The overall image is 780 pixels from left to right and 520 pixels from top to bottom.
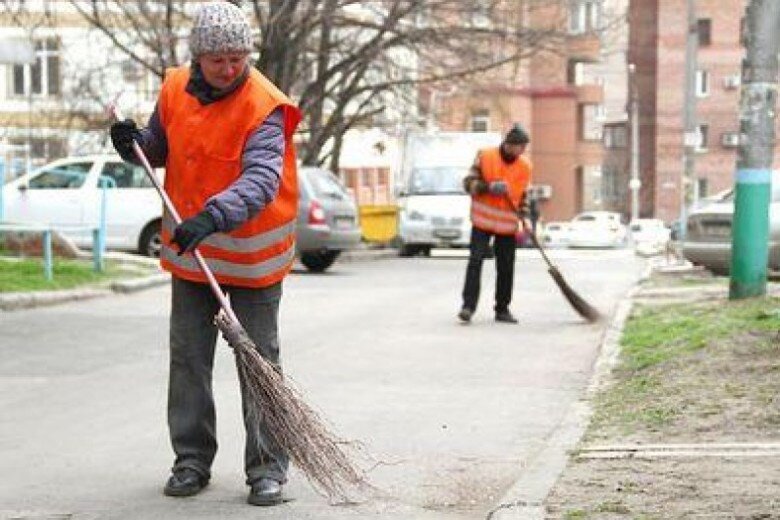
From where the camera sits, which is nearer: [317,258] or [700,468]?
[700,468]

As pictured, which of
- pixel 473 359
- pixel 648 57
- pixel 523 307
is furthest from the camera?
pixel 648 57

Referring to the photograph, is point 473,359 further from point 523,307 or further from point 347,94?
point 347,94

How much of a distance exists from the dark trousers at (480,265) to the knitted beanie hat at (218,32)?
734 cm

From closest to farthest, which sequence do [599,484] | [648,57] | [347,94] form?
Result: [599,484], [347,94], [648,57]

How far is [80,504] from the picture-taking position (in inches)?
223

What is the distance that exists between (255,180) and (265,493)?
124 centimetres

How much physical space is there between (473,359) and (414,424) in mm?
2849

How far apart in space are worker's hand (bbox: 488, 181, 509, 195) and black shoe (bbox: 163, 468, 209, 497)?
7.13 m

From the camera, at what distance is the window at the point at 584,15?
26.7 m

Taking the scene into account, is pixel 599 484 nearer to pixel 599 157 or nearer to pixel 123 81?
pixel 123 81

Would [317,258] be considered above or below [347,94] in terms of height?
below

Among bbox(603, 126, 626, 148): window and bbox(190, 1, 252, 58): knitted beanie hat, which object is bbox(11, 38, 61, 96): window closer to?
bbox(603, 126, 626, 148): window

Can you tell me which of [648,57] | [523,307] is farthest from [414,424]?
[648,57]

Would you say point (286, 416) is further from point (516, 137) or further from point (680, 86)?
point (680, 86)
